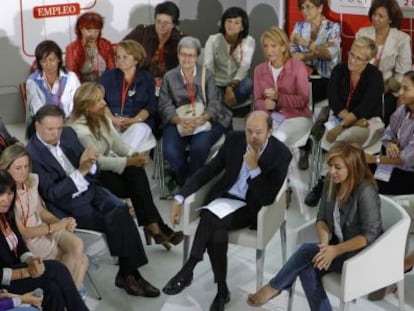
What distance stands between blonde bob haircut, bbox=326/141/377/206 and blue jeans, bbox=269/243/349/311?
0.31 meters

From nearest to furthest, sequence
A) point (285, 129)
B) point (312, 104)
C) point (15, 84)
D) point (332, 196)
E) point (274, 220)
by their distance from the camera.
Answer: point (332, 196), point (274, 220), point (285, 129), point (312, 104), point (15, 84)

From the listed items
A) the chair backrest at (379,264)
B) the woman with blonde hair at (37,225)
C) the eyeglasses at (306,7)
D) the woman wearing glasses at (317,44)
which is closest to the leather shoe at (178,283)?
the woman with blonde hair at (37,225)

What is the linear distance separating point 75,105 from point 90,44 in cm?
203

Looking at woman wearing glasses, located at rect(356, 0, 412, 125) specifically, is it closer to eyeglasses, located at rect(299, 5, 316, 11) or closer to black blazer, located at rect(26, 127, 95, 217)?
eyeglasses, located at rect(299, 5, 316, 11)

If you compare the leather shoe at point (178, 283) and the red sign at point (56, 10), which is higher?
the red sign at point (56, 10)

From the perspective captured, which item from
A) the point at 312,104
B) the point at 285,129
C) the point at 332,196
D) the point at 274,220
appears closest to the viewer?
the point at 332,196

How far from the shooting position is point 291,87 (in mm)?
6594

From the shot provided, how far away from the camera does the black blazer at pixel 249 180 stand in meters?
5.04

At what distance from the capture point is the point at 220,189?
5301mm

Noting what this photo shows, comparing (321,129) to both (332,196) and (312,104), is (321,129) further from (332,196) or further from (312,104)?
(332,196)

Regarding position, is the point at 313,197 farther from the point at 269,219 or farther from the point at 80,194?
the point at 80,194

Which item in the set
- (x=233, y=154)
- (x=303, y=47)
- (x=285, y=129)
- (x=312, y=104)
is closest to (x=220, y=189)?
(x=233, y=154)

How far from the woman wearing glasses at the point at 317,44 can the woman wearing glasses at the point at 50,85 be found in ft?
6.68

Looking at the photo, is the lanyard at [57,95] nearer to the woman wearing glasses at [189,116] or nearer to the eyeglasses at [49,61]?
the eyeglasses at [49,61]
